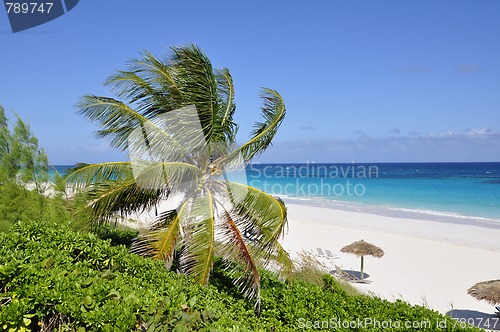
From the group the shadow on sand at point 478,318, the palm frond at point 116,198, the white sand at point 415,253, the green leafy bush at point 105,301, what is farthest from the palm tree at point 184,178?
the shadow on sand at point 478,318

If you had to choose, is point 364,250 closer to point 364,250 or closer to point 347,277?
point 364,250

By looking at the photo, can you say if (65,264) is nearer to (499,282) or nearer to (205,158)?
(205,158)

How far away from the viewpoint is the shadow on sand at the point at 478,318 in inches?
344

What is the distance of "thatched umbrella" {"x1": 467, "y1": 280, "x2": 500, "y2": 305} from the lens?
8211mm

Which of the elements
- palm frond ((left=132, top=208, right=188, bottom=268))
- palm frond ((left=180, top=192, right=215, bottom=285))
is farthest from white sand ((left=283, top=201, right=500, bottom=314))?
palm frond ((left=132, top=208, right=188, bottom=268))

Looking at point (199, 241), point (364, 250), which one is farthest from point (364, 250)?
point (199, 241)

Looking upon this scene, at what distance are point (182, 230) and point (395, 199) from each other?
3879 cm

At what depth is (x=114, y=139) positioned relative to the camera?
290 inches

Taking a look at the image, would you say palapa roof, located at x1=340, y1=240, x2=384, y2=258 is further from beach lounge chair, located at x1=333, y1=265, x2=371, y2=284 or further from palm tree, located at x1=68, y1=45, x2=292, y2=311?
palm tree, located at x1=68, y1=45, x2=292, y2=311

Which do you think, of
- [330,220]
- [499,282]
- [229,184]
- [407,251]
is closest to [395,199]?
[330,220]

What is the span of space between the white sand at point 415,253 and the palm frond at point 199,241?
4854 millimetres

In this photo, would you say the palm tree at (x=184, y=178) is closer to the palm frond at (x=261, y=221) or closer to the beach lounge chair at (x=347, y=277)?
A: the palm frond at (x=261, y=221)

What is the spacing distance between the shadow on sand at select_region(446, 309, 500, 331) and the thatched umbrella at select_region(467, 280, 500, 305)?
2.34 ft

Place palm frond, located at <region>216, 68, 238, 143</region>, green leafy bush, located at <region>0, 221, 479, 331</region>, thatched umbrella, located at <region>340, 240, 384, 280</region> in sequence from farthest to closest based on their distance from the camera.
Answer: thatched umbrella, located at <region>340, 240, 384, 280</region>
palm frond, located at <region>216, 68, 238, 143</region>
green leafy bush, located at <region>0, 221, 479, 331</region>
